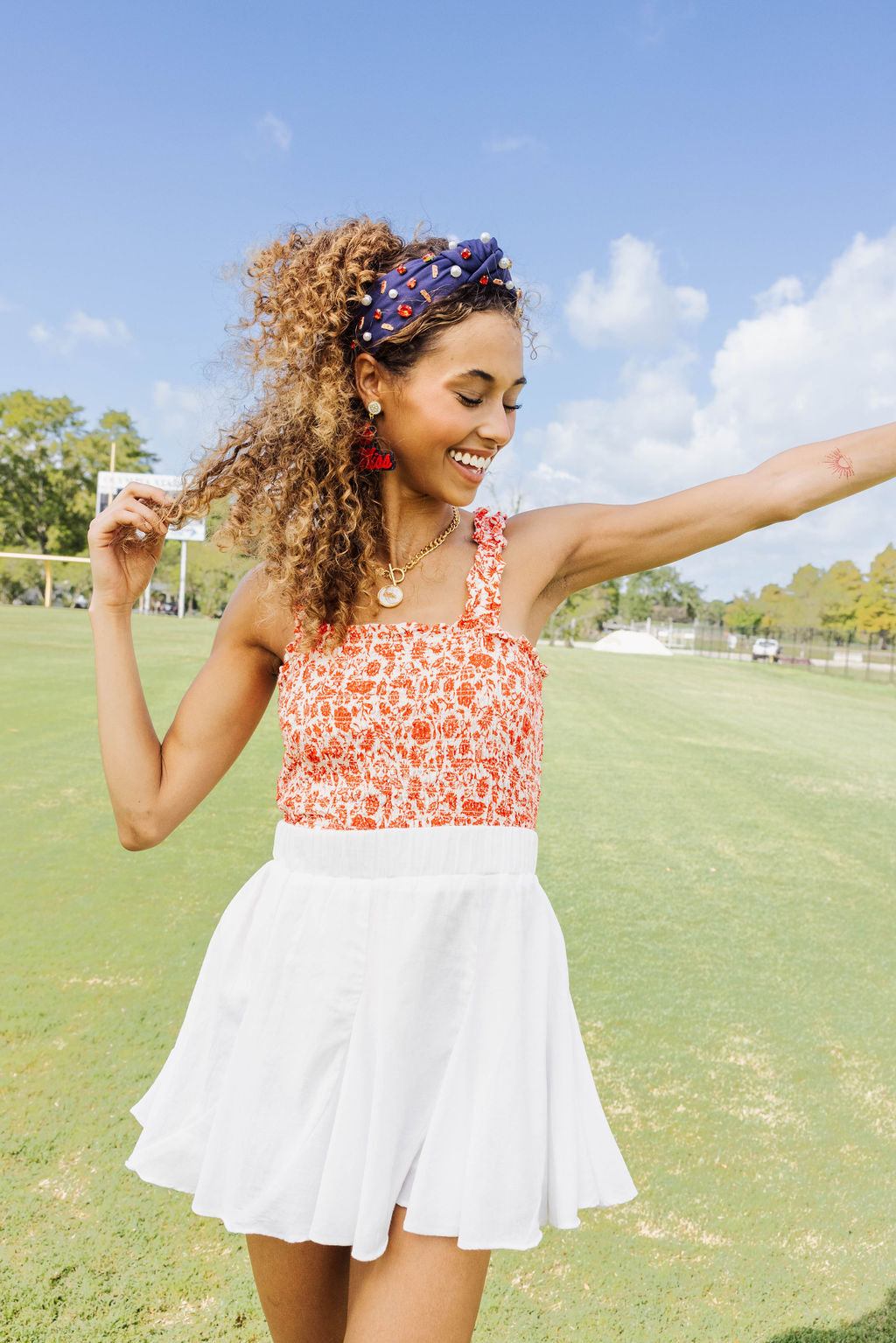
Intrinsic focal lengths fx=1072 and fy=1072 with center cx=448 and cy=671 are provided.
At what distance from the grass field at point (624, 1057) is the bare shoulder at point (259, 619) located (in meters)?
1.70

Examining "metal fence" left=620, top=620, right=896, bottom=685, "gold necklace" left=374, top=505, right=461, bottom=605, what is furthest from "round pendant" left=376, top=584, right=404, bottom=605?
"metal fence" left=620, top=620, right=896, bottom=685

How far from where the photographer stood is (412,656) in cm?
183

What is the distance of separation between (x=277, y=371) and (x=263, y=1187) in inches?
58.2

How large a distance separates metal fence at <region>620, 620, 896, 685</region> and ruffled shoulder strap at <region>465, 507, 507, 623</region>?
1571 inches

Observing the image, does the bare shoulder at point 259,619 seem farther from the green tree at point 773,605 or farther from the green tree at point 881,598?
the green tree at point 773,605

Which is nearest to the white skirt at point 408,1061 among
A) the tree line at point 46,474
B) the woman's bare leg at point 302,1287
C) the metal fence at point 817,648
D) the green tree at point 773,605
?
the woman's bare leg at point 302,1287

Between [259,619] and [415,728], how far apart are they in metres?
0.43

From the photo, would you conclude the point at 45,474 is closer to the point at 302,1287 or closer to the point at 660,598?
the point at 660,598

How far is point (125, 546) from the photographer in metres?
2.12

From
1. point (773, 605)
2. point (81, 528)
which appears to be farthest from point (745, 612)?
point (81, 528)

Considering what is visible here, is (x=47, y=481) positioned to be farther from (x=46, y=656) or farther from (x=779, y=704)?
(x=779, y=704)

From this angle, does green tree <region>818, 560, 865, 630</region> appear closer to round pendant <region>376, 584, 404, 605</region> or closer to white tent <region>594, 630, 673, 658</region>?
white tent <region>594, 630, 673, 658</region>

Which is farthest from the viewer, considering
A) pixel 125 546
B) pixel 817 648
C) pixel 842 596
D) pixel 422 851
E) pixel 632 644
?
pixel 842 596

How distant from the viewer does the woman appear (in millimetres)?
1667
